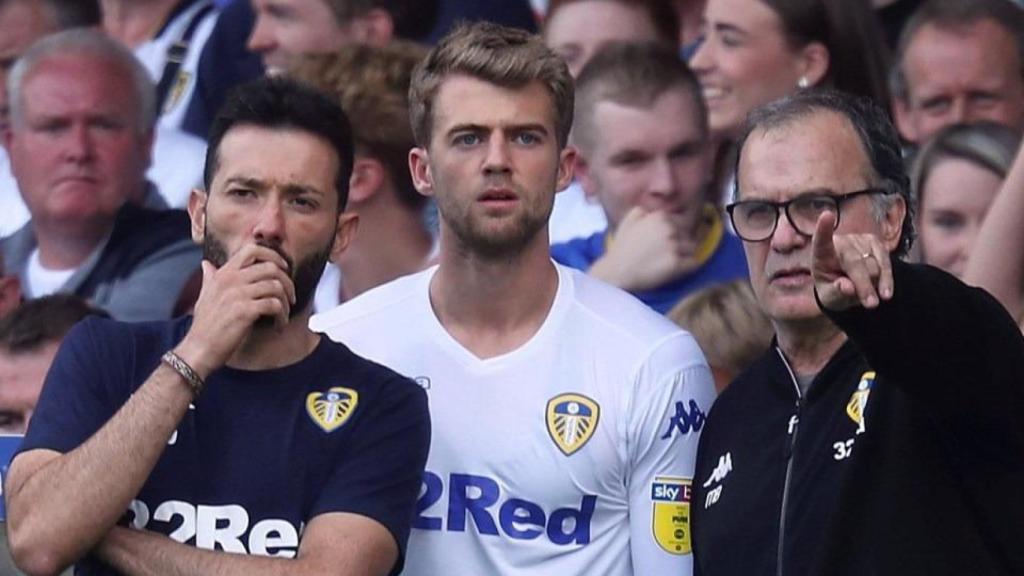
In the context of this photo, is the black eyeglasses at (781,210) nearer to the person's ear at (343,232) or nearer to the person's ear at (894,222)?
the person's ear at (894,222)

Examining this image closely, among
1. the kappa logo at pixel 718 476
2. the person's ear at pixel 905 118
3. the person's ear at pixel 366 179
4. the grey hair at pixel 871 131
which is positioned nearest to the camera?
the grey hair at pixel 871 131

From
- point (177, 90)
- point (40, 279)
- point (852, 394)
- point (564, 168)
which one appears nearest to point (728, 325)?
point (564, 168)

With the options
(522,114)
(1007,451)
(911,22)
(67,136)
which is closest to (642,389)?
(522,114)

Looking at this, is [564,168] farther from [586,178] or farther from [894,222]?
[586,178]

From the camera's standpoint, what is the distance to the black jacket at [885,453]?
13.6 feet

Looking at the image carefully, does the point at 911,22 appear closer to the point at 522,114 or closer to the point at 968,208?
the point at 968,208

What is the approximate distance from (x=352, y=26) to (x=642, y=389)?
2.93 meters

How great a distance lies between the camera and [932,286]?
13.5ft

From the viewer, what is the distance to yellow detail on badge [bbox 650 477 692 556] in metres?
5.13

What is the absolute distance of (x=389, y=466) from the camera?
15.9ft

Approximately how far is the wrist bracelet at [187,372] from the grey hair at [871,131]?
1167mm

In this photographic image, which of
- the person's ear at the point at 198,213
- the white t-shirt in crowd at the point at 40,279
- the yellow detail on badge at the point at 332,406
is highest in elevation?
the person's ear at the point at 198,213

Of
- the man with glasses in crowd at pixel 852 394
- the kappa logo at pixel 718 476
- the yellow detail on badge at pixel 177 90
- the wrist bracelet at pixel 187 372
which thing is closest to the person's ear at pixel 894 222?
the man with glasses in crowd at pixel 852 394

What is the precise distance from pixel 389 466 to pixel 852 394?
0.92m
